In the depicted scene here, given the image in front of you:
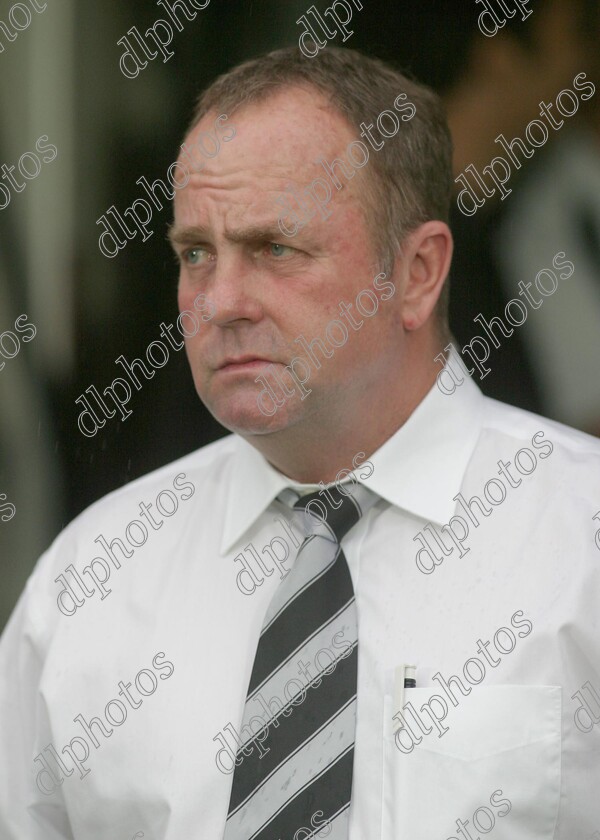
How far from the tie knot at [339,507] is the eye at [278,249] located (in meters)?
0.36

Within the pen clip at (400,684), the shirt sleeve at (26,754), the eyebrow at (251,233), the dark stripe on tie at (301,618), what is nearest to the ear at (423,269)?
the eyebrow at (251,233)

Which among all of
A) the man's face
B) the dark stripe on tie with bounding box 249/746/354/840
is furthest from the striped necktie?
→ the man's face

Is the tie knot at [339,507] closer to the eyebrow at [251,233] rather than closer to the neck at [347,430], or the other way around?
the neck at [347,430]

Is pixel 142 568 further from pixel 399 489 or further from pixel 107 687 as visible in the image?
pixel 399 489

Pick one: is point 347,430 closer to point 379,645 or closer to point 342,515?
point 342,515

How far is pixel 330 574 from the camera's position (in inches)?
66.7

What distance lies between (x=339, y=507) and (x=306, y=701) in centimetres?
29

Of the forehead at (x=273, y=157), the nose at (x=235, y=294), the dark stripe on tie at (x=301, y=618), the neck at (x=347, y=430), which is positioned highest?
the forehead at (x=273, y=157)

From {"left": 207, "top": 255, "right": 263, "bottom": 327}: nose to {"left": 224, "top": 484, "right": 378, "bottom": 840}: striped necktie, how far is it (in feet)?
0.99

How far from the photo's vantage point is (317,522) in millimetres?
1730

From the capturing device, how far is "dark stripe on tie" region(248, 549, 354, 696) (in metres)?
1.67

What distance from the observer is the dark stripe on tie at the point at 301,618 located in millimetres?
1673

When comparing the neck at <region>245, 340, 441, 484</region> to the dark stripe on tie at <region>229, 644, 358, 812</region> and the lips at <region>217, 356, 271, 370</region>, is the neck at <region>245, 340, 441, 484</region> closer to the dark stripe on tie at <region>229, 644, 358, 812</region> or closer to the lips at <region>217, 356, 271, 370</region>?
the lips at <region>217, 356, 271, 370</region>

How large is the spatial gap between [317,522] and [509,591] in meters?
0.30
